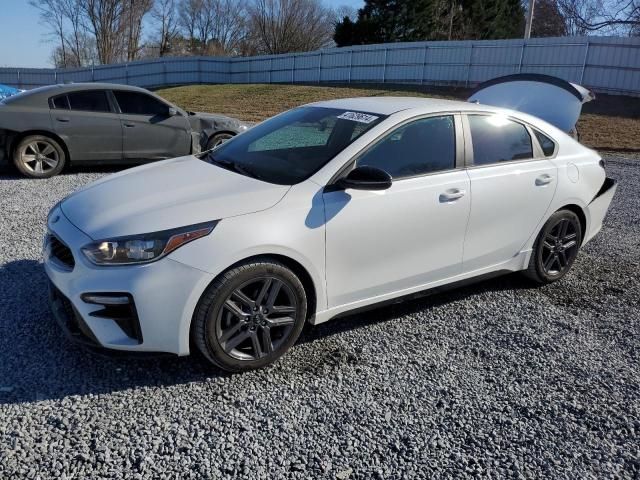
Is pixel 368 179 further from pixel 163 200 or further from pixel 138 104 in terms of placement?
pixel 138 104

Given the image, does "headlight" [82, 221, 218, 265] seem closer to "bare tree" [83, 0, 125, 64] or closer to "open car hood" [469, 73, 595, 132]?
"open car hood" [469, 73, 595, 132]

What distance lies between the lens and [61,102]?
824 centimetres

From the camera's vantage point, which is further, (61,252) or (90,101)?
(90,101)

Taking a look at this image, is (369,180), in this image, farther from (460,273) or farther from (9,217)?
(9,217)

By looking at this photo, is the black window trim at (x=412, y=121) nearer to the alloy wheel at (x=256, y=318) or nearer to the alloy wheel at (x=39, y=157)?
the alloy wheel at (x=256, y=318)

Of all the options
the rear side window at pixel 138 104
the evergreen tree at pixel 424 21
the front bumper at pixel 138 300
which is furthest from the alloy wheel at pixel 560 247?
the evergreen tree at pixel 424 21

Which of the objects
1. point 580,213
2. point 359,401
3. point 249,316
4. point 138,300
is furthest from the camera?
point 580,213

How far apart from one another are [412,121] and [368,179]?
77 centimetres

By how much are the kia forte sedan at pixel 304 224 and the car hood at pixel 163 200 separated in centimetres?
1

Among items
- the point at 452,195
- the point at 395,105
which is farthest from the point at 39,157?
the point at 452,195

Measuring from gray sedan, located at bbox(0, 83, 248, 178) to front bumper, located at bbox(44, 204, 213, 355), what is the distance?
5.91 m

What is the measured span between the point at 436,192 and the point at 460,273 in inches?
28.1

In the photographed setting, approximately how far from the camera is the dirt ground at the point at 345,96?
50.7 feet

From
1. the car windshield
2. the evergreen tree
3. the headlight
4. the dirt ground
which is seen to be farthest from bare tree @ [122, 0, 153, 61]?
the headlight
